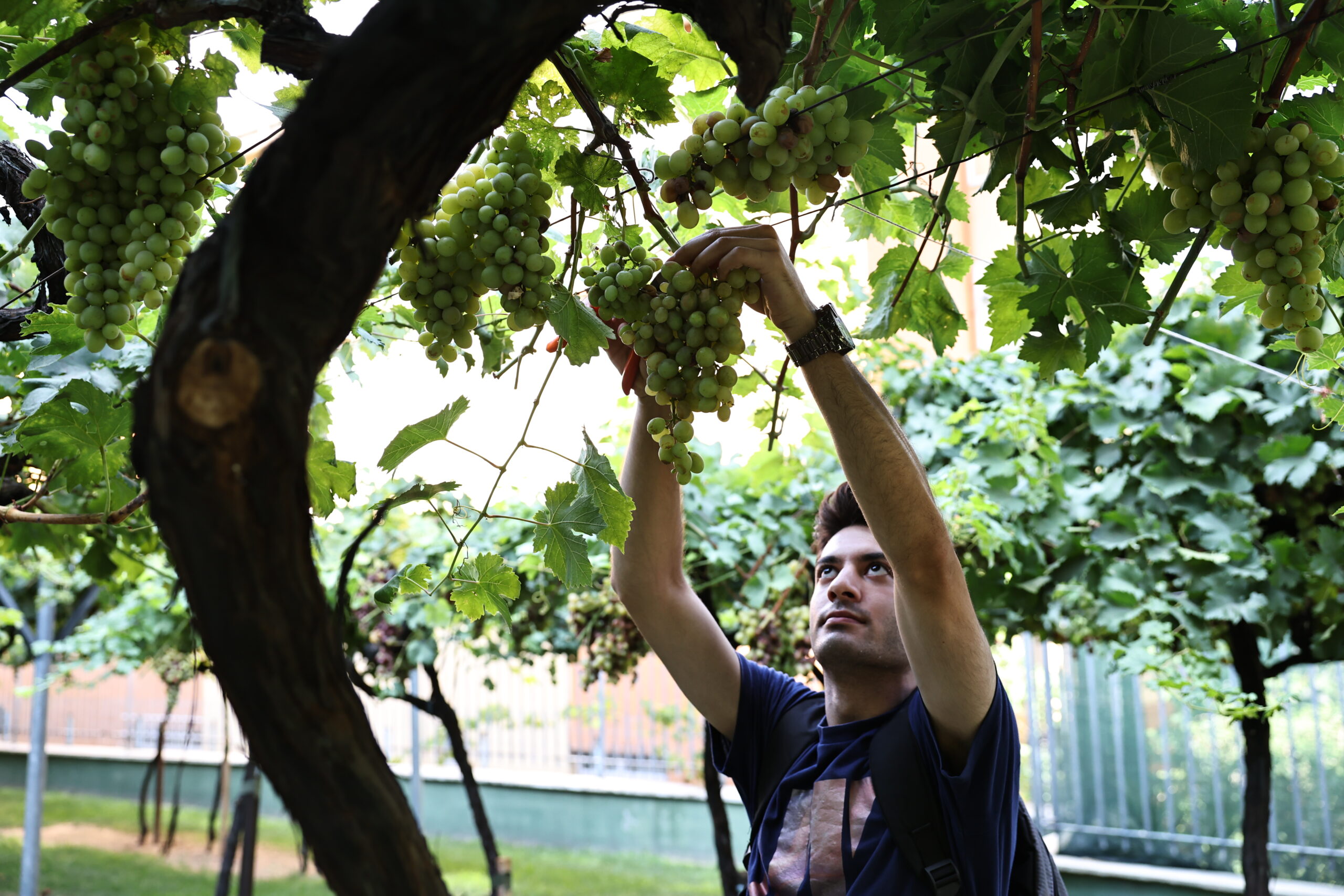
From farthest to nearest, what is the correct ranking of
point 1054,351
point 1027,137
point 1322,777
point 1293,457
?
point 1322,777 → point 1293,457 → point 1054,351 → point 1027,137

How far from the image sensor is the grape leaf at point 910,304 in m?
1.48

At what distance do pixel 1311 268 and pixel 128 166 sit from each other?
1.16m

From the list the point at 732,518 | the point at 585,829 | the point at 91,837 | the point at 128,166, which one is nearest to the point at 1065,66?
the point at 128,166

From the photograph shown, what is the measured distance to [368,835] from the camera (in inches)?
21.0

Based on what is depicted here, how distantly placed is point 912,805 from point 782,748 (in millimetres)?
427

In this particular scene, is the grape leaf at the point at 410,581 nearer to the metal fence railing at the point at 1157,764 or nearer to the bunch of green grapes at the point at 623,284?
the bunch of green grapes at the point at 623,284

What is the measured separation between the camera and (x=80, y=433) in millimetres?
1519

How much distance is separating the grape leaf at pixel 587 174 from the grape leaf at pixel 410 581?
496 millimetres

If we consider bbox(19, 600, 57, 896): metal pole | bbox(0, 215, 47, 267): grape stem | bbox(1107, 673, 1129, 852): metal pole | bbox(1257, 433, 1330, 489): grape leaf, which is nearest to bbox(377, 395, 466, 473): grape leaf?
bbox(0, 215, 47, 267): grape stem

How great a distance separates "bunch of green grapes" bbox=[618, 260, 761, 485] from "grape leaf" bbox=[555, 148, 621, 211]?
11cm

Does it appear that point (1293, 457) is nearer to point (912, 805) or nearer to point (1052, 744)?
point (912, 805)

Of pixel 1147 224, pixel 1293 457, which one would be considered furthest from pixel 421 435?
pixel 1293 457

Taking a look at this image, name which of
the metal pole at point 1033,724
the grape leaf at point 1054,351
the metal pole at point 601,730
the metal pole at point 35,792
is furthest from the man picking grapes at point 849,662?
the metal pole at point 601,730

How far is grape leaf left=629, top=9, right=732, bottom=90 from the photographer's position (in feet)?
4.01
